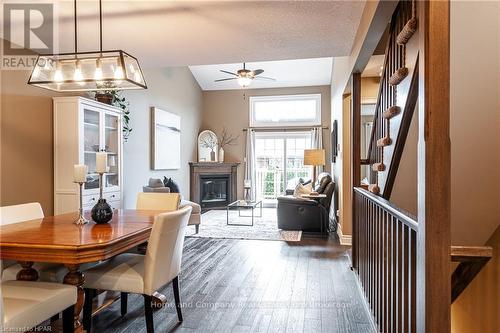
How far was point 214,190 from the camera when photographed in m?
8.88

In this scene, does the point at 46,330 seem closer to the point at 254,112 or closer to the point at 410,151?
the point at 410,151

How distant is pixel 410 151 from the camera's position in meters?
2.90

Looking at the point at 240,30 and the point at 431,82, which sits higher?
the point at 240,30

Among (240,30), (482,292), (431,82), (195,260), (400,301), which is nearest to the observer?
(431,82)

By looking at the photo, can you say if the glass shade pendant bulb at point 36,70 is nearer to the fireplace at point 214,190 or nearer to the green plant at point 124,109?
the green plant at point 124,109

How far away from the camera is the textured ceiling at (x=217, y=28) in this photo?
276 cm

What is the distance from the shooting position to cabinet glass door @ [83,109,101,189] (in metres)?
4.05

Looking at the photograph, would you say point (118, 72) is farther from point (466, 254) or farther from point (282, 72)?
point (282, 72)

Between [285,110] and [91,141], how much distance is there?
18.5ft

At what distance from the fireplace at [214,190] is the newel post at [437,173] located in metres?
7.57

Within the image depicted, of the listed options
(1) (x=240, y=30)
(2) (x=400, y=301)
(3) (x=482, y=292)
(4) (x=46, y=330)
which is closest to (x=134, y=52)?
(1) (x=240, y=30)

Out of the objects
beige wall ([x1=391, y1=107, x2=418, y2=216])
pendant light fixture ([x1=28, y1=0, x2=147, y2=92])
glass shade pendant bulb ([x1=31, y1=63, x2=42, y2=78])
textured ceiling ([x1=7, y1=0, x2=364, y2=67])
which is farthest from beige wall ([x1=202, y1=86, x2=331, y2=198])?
glass shade pendant bulb ([x1=31, y1=63, x2=42, y2=78])

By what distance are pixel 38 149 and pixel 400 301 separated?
4026 mm

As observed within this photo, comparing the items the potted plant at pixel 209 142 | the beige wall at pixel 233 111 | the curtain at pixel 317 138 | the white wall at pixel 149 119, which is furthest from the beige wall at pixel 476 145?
the potted plant at pixel 209 142
